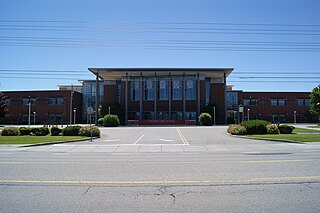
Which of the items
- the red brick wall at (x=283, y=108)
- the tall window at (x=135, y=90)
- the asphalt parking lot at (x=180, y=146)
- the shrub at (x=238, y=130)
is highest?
the tall window at (x=135, y=90)

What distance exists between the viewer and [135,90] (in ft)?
206

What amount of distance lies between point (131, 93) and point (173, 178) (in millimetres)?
57103

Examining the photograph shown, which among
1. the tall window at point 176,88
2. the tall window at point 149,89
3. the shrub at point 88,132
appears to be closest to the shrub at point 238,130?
the shrub at point 88,132

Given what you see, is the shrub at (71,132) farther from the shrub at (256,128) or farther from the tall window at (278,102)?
the tall window at (278,102)

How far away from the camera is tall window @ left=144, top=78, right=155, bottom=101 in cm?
6225

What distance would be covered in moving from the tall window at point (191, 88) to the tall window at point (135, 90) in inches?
512

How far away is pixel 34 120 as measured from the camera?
59.1 metres

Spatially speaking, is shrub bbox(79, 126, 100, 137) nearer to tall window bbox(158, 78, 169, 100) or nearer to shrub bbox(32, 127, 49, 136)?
shrub bbox(32, 127, 49, 136)

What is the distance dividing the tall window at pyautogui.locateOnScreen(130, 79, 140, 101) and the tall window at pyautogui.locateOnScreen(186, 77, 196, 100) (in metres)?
13.0

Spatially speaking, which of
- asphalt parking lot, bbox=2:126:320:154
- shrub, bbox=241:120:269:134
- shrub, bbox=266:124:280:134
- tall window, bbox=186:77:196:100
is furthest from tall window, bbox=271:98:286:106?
asphalt parking lot, bbox=2:126:320:154

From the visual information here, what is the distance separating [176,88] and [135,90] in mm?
10981

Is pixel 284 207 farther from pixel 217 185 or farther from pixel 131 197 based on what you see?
pixel 131 197

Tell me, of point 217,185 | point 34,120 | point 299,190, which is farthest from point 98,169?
point 34,120

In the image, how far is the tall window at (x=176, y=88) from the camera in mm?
61531
